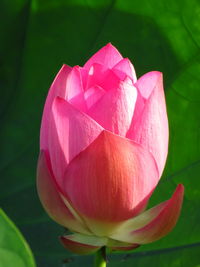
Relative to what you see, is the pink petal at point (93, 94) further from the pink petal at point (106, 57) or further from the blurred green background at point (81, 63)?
the blurred green background at point (81, 63)

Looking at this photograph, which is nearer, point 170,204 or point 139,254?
point 170,204

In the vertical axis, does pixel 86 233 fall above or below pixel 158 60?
A: below

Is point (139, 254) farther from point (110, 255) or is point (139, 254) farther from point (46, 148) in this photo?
point (46, 148)

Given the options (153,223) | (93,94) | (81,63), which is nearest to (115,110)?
(93,94)

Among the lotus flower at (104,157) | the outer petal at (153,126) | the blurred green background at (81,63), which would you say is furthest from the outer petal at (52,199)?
the blurred green background at (81,63)

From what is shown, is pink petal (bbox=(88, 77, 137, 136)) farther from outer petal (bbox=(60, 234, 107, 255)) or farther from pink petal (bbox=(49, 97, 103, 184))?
outer petal (bbox=(60, 234, 107, 255))

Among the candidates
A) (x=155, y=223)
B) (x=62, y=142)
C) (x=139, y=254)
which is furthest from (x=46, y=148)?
(x=139, y=254)

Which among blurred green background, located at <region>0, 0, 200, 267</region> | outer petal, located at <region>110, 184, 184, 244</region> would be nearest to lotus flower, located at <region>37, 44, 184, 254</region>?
outer petal, located at <region>110, 184, 184, 244</region>
